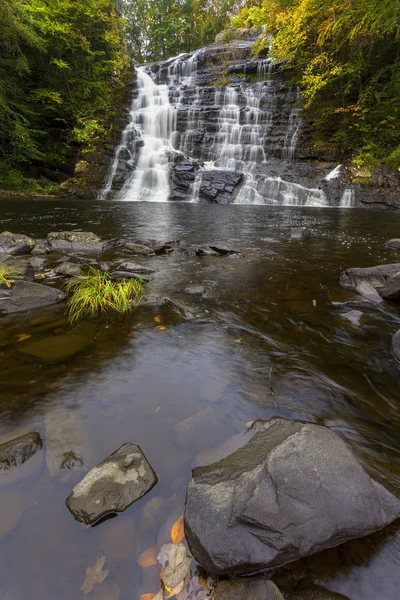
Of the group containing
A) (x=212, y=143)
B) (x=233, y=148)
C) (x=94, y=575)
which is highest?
(x=212, y=143)

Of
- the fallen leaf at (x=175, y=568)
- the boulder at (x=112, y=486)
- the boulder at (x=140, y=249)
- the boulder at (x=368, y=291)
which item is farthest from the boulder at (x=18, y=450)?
the boulder at (x=140, y=249)

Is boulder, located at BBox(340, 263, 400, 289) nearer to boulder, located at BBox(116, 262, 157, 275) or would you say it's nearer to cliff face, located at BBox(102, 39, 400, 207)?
boulder, located at BBox(116, 262, 157, 275)

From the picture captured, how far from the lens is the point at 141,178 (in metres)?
19.8

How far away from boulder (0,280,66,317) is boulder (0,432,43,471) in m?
2.45

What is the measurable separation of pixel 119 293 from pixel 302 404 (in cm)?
277

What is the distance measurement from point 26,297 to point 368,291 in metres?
5.00

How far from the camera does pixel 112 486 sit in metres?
1.80

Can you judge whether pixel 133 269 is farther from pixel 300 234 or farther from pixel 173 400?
pixel 300 234

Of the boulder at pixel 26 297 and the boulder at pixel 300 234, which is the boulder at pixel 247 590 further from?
the boulder at pixel 300 234

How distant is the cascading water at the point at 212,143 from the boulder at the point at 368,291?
13.3 metres

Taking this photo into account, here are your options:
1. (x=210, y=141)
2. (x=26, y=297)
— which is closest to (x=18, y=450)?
(x=26, y=297)

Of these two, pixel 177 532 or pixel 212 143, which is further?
pixel 212 143

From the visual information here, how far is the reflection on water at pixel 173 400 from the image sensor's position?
4.94ft

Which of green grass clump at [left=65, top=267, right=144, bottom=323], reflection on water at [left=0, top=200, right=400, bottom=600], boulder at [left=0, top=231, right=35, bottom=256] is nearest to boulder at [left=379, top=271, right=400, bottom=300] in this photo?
reflection on water at [left=0, top=200, right=400, bottom=600]
